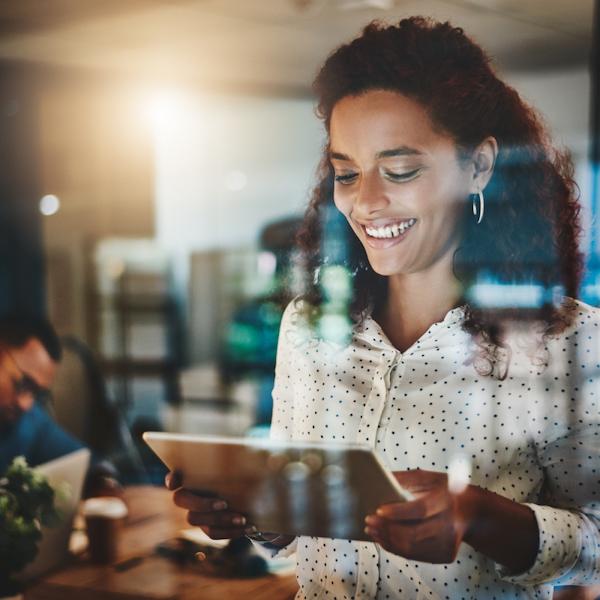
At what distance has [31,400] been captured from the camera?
2.35 m

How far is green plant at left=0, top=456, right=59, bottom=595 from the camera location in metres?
2.04

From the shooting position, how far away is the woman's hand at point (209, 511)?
1.63 metres

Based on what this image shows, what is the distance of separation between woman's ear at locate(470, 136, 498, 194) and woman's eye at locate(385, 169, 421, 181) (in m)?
0.11

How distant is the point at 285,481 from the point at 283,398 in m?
0.27

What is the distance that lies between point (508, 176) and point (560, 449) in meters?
0.54

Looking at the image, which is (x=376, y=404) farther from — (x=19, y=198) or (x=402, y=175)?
(x=19, y=198)

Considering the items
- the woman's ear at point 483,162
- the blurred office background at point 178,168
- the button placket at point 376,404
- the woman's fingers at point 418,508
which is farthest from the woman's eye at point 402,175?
the woman's fingers at point 418,508

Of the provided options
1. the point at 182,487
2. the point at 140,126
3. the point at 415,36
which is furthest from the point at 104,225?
the point at 415,36

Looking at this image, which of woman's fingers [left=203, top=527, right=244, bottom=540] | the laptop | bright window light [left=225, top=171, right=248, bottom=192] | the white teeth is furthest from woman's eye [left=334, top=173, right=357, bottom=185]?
the laptop

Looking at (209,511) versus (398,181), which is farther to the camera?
(209,511)

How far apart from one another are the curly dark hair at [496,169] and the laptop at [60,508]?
4.05ft

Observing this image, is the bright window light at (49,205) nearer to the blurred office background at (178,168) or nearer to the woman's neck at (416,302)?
the blurred office background at (178,168)

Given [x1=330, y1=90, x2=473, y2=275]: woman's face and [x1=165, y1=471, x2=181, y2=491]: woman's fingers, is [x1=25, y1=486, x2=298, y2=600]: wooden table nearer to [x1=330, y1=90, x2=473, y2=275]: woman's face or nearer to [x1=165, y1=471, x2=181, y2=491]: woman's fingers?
[x1=165, y1=471, x2=181, y2=491]: woman's fingers

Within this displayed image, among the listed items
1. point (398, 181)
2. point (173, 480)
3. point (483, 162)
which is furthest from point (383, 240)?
point (173, 480)
